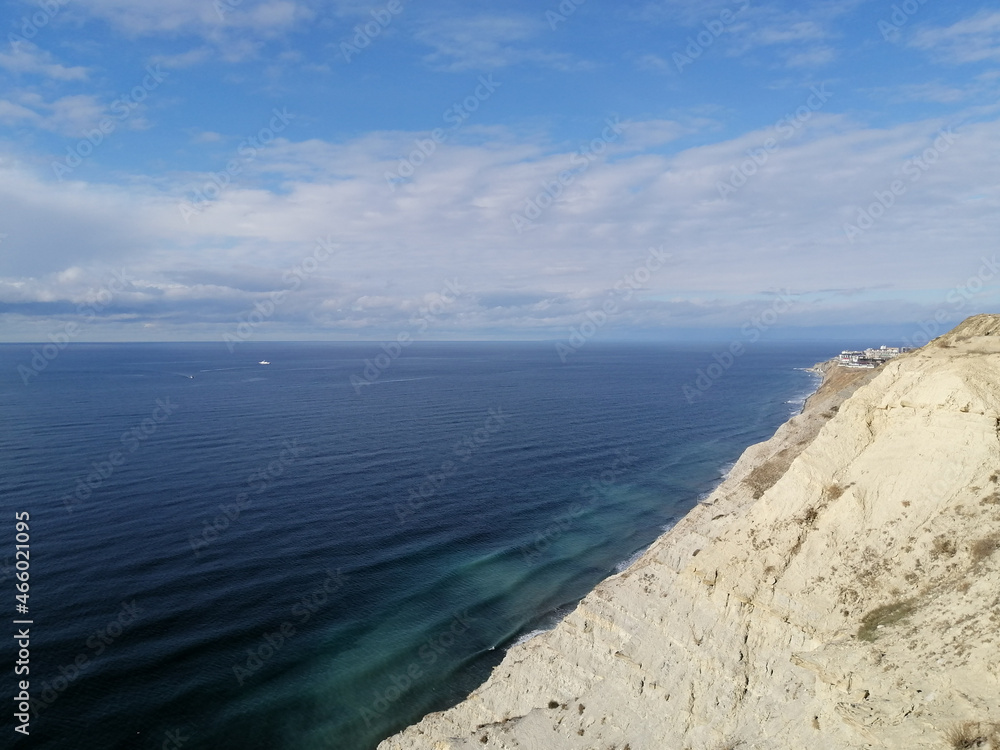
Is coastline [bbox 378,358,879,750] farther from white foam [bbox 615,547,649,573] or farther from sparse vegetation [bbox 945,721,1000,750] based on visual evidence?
sparse vegetation [bbox 945,721,1000,750]

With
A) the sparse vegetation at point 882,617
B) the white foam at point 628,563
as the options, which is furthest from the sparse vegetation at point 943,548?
the white foam at point 628,563

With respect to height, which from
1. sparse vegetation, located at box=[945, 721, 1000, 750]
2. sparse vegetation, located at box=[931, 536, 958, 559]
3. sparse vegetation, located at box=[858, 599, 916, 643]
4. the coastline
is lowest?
the coastline

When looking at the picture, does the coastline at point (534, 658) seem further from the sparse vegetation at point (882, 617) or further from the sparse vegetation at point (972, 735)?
the sparse vegetation at point (972, 735)

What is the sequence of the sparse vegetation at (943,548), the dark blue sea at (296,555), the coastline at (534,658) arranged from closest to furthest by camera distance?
the sparse vegetation at (943,548), the coastline at (534,658), the dark blue sea at (296,555)

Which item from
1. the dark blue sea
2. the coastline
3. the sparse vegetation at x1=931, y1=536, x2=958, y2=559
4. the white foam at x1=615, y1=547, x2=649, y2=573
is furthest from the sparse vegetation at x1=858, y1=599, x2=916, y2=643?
the white foam at x1=615, y1=547, x2=649, y2=573

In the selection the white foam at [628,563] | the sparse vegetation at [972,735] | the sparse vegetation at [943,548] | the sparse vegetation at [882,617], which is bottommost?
the white foam at [628,563]

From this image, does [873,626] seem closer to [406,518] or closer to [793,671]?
[793,671]
